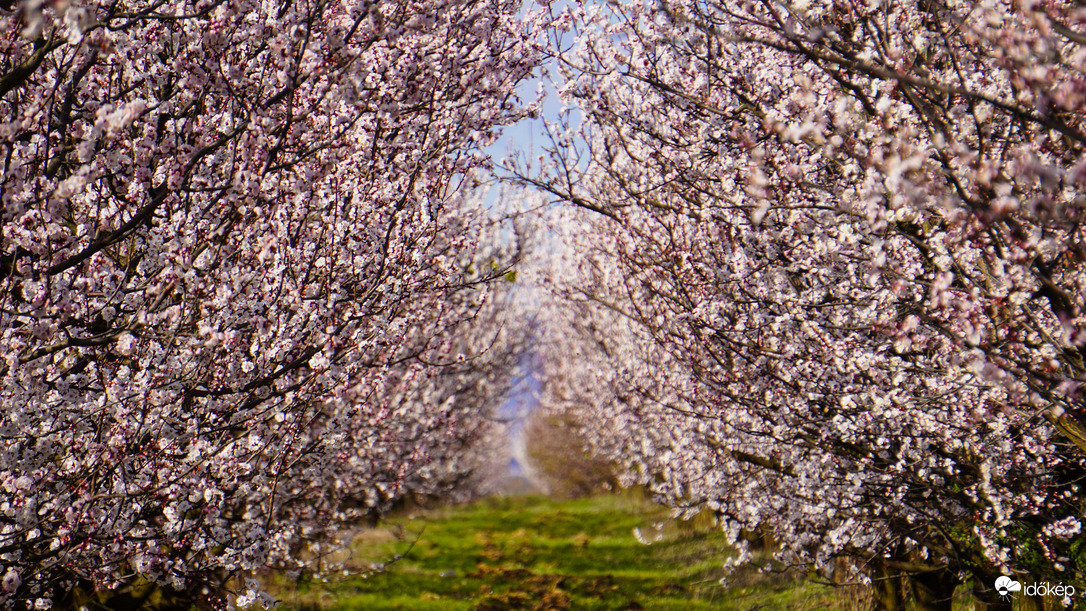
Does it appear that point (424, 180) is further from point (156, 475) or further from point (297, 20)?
point (156, 475)

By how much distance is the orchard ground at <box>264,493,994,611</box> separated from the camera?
34.7 feet

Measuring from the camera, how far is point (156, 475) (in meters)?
4.54

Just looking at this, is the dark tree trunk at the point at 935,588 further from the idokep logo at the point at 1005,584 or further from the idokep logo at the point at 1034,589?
the idokep logo at the point at 1005,584

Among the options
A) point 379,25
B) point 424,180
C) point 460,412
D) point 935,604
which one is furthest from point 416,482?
point 379,25

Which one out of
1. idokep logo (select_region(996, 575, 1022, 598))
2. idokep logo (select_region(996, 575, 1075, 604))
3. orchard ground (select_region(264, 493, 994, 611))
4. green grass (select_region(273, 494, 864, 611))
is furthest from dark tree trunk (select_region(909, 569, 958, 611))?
green grass (select_region(273, 494, 864, 611))

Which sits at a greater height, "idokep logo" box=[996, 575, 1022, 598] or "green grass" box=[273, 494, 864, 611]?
"idokep logo" box=[996, 575, 1022, 598]

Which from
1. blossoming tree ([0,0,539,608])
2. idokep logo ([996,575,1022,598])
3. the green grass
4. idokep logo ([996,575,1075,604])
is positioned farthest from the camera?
the green grass

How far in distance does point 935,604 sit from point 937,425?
3.01 m

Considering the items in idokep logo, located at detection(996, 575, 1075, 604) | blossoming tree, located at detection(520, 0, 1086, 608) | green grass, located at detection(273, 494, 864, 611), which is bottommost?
green grass, located at detection(273, 494, 864, 611)

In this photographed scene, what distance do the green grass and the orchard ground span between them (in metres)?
0.02

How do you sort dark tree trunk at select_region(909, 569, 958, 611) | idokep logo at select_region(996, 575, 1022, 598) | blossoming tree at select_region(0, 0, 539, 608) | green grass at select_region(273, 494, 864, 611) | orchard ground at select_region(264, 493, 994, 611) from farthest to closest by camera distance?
green grass at select_region(273, 494, 864, 611) → orchard ground at select_region(264, 493, 994, 611) → dark tree trunk at select_region(909, 569, 958, 611) → idokep logo at select_region(996, 575, 1022, 598) → blossoming tree at select_region(0, 0, 539, 608)

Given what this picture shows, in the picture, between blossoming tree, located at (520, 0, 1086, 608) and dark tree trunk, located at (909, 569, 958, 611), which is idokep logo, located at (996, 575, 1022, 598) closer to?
blossoming tree, located at (520, 0, 1086, 608)

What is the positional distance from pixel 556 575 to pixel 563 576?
0.25 meters

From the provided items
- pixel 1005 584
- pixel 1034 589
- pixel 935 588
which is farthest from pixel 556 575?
pixel 1034 589
